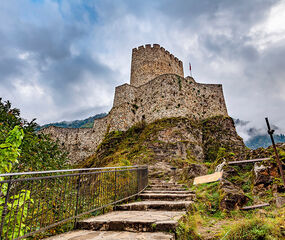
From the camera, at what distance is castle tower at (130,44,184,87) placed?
67.3ft

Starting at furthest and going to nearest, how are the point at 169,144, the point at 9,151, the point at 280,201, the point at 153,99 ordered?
the point at 153,99
the point at 169,144
the point at 280,201
the point at 9,151

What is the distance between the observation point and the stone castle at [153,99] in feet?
48.9

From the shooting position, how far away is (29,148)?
13.3 feet

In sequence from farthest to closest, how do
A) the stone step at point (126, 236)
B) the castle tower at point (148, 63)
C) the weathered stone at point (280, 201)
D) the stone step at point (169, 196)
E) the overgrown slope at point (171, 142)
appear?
the castle tower at point (148, 63) → the overgrown slope at point (171, 142) → the stone step at point (169, 196) → the weathered stone at point (280, 201) → the stone step at point (126, 236)

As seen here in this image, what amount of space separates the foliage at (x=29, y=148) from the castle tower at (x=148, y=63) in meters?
16.4

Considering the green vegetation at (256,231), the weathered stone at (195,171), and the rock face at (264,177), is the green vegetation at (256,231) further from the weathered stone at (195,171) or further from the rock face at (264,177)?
the weathered stone at (195,171)

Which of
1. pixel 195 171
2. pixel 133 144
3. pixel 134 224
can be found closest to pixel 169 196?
pixel 134 224

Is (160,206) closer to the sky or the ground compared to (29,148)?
closer to the ground

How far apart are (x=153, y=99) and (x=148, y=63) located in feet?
23.3

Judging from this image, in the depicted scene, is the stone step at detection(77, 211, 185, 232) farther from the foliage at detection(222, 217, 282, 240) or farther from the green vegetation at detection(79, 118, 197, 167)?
the green vegetation at detection(79, 118, 197, 167)

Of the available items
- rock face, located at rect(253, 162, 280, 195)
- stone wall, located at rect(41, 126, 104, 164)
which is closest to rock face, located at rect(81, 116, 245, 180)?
rock face, located at rect(253, 162, 280, 195)

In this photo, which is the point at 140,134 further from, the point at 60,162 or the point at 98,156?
the point at 60,162

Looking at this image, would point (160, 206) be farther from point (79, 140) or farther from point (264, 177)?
→ point (79, 140)

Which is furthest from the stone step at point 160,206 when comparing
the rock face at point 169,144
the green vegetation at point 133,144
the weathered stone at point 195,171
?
the green vegetation at point 133,144
